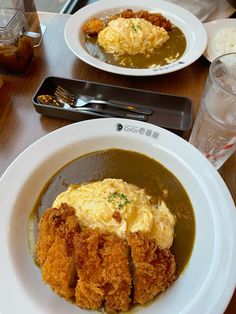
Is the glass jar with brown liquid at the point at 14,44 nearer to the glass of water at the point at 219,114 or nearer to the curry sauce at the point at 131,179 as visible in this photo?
the curry sauce at the point at 131,179

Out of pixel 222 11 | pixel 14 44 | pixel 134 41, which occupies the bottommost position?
pixel 222 11

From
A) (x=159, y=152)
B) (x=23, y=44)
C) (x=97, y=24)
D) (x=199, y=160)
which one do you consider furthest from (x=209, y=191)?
(x=97, y=24)

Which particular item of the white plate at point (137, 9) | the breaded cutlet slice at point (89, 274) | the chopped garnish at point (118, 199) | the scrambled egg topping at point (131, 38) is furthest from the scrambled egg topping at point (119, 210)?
the scrambled egg topping at point (131, 38)

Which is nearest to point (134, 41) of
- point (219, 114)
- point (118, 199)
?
point (219, 114)

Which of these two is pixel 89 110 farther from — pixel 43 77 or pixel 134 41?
pixel 134 41

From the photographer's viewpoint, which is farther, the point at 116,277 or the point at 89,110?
the point at 89,110

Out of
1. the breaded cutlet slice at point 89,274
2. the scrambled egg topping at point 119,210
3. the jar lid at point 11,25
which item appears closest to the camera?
the breaded cutlet slice at point 89,274
